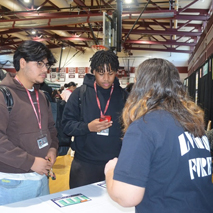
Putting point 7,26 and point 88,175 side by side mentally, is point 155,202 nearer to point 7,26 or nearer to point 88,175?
point 88,175

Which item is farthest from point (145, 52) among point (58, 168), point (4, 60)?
point (58, 168)

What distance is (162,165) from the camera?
0.97 meters

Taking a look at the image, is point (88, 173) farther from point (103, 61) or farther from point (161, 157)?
point (161, 157)

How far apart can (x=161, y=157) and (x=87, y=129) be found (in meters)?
1.11

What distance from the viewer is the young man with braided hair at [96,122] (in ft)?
6.72

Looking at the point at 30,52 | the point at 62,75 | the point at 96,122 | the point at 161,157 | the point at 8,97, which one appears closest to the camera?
the point at 161,157

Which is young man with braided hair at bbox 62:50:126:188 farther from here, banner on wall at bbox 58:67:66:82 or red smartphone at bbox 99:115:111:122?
banner on wall at bbox 58:67:66:82

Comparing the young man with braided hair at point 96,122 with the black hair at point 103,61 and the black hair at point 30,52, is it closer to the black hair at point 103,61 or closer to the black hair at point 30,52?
the black hair at point 103,61

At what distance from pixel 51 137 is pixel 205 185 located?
4.09 feet

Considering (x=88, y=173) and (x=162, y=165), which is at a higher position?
(x=162, y=165)

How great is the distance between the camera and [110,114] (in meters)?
2.13

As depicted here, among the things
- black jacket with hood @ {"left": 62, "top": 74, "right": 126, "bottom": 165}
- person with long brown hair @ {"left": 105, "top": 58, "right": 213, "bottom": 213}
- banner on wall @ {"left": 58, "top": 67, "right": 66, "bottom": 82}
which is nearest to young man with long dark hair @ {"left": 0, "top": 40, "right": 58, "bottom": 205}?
black jacket with hood @ {"left": 62, "top": 74, "right": 126, "bottom": 165}

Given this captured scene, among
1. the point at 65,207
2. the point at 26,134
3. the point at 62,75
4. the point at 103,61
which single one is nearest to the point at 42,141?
the point at 26,134

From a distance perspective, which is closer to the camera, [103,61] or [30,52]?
[30,52]
